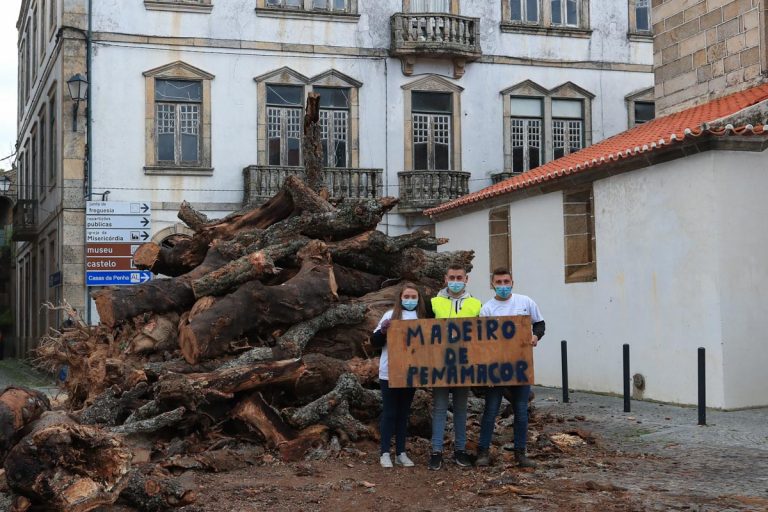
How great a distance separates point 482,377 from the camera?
865 centimetres

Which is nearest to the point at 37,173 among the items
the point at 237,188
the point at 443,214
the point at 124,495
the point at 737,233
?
the point at 237,188

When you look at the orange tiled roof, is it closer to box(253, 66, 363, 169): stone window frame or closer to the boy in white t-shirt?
the boy in white t-shirt

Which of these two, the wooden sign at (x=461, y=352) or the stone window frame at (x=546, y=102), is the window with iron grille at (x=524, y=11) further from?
the wooden sign at (x=461, y=352)

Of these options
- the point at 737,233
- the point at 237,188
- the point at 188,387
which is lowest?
the point at 188,387

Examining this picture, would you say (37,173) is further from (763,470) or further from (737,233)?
(763,470)

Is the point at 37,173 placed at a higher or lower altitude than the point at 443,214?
higher

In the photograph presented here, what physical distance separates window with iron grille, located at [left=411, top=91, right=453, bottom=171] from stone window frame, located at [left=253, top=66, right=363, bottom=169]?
1584mm

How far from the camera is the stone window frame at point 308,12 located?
25812 mm

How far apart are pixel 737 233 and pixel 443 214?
8.47 m

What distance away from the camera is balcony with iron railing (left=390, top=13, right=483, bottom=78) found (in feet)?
86.1

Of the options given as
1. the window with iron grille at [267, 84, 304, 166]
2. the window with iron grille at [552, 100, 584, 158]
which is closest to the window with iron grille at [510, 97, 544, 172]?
the window with iron grille at [552, 100, 584, 158]

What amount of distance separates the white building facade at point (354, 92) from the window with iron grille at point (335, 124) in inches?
1.4

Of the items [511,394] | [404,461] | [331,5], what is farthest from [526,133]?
[404,461]

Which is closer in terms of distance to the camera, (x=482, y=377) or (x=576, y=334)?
(x=482, y=377)
